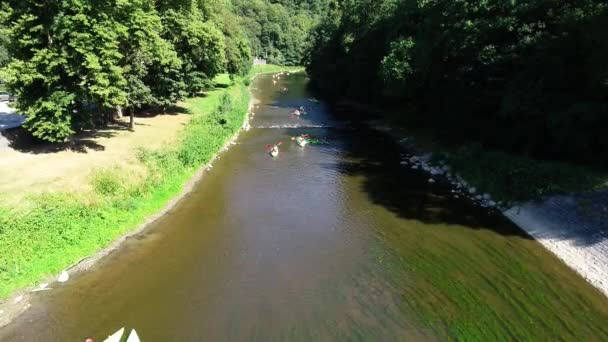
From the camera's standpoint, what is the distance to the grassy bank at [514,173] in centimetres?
2386

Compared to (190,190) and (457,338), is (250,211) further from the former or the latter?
(457,338)

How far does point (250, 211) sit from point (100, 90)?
12.0m

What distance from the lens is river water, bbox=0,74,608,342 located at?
52.1ft

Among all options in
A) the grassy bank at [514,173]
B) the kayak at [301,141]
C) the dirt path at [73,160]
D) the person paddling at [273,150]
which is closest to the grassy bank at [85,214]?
the dirt path at [73,160]

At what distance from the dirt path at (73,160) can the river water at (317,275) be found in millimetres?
5370

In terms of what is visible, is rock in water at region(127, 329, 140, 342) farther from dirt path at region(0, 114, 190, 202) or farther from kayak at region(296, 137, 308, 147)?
kayak at region(296, 137, 308, 147)

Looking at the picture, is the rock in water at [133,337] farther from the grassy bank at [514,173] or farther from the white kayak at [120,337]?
the grassy bank at [514,173]

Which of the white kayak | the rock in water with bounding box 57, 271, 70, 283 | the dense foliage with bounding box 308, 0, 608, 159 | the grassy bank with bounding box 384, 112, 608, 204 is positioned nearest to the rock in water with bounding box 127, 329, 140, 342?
the white kayak

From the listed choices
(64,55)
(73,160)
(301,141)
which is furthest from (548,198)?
(64,55)

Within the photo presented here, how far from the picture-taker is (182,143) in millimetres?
33594

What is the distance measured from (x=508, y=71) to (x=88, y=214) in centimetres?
2799

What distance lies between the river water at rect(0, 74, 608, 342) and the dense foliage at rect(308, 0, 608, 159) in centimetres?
693

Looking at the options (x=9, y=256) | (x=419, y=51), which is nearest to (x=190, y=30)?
(x=419, y=51)

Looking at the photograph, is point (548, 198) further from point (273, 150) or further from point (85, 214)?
point (85, 214)
